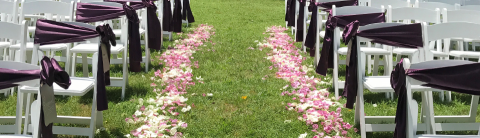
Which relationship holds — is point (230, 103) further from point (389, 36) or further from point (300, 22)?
point (300, 22)

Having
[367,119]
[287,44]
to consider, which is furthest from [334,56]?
[287,44]

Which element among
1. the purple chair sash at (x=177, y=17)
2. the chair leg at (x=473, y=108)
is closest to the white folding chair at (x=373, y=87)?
the chair leg at (x=473, y=108)

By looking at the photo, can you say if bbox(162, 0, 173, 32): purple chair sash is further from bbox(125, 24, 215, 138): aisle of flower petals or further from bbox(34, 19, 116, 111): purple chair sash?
bbox(34, 19, 116, 111): purple chair sash

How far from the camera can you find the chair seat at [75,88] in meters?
3.40

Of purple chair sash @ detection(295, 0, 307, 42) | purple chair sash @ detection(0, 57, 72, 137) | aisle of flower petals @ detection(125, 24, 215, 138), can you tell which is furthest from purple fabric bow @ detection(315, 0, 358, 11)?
purple chair sash @ detection(0, 57, 72, 137)

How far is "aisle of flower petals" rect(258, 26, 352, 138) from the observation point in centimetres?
404

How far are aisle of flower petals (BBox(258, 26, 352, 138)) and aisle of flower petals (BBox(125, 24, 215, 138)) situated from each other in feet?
3.69

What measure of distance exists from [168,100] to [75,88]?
1.32m

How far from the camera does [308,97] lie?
5016 mm

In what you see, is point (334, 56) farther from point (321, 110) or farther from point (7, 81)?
point (7, 81)

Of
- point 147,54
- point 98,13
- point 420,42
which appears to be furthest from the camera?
point 147,54

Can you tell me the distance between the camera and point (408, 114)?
8.41 ft

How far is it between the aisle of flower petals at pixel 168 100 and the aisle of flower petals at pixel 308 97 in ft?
3.69

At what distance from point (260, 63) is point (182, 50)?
166 cm
